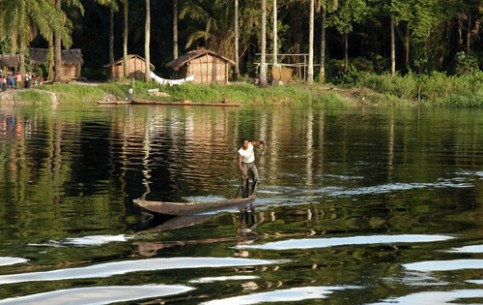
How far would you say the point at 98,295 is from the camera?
1563 centimetres

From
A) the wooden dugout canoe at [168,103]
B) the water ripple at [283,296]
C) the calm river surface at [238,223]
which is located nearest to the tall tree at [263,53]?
the wooden dugout canoe at [168,103]

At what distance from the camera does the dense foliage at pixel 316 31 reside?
277 feet

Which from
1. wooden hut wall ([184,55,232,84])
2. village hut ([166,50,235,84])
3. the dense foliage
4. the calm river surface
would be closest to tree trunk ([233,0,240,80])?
village hut ([166,50,235,84])

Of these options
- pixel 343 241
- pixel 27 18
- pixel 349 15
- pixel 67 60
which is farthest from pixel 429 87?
pixel 343 241

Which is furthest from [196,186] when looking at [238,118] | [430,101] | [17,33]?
[430,101]

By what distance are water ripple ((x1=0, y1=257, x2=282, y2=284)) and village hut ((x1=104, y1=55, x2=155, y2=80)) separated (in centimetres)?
6859

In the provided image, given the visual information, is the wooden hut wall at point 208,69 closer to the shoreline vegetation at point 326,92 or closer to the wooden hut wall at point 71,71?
the shoreline vegetation at point 326,92

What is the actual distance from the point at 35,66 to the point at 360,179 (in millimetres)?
60076

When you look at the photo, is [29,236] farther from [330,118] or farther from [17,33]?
[17,33]

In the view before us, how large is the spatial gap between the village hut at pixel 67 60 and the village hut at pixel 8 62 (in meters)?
2.36

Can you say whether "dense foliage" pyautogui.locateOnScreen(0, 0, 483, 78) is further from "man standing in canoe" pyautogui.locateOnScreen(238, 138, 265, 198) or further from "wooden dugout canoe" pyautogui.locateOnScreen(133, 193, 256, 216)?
"wooden dugout canoe" pyautogui.locateOnScreen(133, 193, 256, 216)

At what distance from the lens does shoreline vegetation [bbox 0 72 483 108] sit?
249 ft

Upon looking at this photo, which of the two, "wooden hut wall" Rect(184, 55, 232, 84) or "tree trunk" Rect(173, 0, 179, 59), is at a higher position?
"tree trunk" Rect(173, 0, 179, 59)

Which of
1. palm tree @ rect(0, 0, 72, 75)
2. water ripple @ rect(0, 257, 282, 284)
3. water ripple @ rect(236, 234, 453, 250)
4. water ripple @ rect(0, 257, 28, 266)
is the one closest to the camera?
water ripple @ rect(0, 257, 282, 284)
